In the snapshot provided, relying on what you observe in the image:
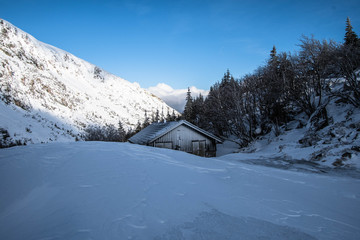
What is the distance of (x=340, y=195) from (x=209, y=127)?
2774cm

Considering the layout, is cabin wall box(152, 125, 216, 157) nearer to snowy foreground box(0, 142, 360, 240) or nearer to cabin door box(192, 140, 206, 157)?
cabin door box(192, 140, 206, 157)

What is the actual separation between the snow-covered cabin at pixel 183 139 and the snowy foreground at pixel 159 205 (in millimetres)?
13274

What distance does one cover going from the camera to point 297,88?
18.3m

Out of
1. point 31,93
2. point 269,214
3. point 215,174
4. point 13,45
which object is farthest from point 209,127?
point 13,45

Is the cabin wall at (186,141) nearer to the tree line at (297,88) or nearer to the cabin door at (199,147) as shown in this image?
the cabin door at (199,147)

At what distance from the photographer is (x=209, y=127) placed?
31.5m

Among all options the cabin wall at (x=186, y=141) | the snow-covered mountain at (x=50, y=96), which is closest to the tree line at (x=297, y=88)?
the cabin wall at (x=186, y=141)

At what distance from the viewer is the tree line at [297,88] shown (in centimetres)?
1377

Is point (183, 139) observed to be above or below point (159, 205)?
above

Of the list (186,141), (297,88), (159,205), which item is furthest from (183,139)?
(159,205)

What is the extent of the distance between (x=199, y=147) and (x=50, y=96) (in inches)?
1648

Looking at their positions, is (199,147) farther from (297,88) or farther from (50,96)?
(50,96)

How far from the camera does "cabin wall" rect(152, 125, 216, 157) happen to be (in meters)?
18.0

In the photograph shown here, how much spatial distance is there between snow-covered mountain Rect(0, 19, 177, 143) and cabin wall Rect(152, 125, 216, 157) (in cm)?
1344
